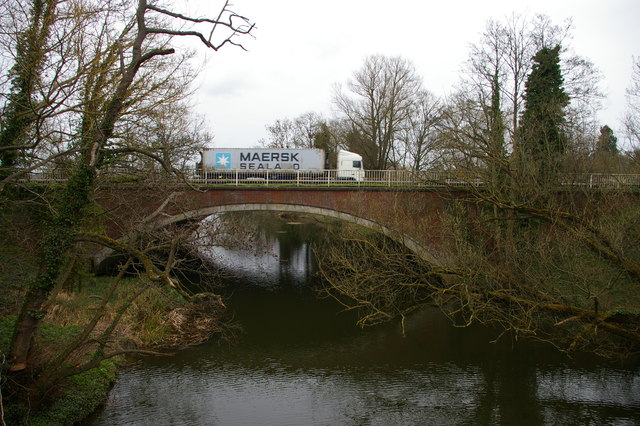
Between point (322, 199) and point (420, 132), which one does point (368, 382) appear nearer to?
point (322, 199)

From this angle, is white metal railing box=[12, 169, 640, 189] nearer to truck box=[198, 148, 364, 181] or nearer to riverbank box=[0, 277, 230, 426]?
truck box=[198, 148, 364, 181]

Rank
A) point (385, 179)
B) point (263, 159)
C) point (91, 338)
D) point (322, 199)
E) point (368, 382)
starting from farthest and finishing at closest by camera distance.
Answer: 1. point (263, 159)
2. point (385, 179)
3. point (322, 199)
4. point (368, 382)
5. point (91, 338)

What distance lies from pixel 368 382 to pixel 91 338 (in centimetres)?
593

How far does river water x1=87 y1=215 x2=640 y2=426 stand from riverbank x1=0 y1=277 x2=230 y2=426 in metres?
0.44

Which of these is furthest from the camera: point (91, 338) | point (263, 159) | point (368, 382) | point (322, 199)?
point (263, 159)

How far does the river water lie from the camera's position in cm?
922

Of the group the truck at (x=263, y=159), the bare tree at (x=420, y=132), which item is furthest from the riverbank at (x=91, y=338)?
the bare tree at (x=420, y=132)

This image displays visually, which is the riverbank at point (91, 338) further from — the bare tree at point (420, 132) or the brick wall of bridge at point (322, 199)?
the bare tree at point (420, 132)

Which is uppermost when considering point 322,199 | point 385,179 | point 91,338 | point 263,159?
point 263,159

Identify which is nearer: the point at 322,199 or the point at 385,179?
the point at 322,199

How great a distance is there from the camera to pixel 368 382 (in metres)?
10.7

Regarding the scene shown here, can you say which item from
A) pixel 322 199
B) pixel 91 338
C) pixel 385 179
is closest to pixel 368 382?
pixel 91 338

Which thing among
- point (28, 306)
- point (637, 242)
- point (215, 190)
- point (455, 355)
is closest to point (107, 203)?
point (215, 190)

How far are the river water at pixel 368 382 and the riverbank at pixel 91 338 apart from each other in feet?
1.43
